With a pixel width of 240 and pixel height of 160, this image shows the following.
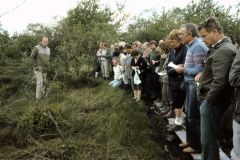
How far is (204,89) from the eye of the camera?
4867mm

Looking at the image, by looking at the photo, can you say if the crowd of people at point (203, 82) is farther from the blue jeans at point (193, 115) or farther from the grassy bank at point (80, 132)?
the grassy bank at point (80, 132)

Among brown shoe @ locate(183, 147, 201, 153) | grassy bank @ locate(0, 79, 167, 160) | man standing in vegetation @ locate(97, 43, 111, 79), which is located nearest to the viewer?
brown shoe @ locate(183, 147, 201, 153)

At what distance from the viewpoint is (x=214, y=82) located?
4.51 m

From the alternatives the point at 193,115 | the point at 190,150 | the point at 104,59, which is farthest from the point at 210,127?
the point at 104,59

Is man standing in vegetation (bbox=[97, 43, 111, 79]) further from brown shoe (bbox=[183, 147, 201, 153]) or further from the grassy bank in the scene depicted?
brown shoe (bbox=[183, 147, 201, 153])

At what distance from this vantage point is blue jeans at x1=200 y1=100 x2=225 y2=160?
473cm

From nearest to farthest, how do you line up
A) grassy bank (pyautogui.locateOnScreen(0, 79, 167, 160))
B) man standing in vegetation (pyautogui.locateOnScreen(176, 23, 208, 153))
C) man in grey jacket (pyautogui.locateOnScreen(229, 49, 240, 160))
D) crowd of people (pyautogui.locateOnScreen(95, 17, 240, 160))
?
man in grey jacket (pyautogui.locateOnScreen(229, 49, 240, 160))
crowd of people (pyautogui.locateOnScreen(95, 17, 240, 160))
man standing in vegetation (pyautogui.locateOnScreen(176, 23, 208, 153))
grassy bank (pyautogui.locateOnScreen(0, 79, 167, 160))

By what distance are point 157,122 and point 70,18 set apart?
1504 cm

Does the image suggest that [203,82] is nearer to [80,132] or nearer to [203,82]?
[203,82]

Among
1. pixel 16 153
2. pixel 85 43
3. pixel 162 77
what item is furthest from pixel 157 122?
pixel 85 43

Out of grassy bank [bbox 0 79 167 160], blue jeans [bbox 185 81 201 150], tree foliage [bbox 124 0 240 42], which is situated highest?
tree foliage [bbox 124 0 240 42]

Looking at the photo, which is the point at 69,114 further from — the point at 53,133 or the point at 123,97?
the point at 123,97

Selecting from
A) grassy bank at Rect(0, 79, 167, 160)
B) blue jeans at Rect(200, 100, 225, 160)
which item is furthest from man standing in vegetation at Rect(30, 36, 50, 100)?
blue jeans at Rect(200, 100, 225, 160)

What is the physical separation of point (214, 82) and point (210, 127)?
65 cm
